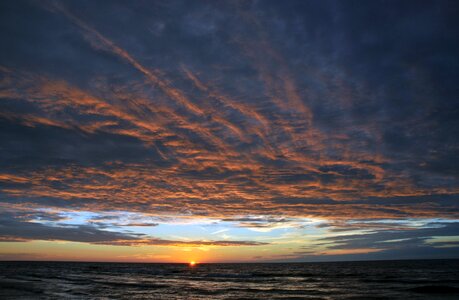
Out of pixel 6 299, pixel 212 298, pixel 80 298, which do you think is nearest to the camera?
pixel 6 299

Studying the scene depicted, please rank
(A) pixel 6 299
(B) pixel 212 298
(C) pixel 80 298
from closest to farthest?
(A) pixel 6 299
(C) pixel 80 298
(B) pixel 212 298

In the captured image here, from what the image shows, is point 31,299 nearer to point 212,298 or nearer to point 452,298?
point 212,298

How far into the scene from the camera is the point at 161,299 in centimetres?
3125

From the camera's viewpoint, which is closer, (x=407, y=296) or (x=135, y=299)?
(x=135, y=299)

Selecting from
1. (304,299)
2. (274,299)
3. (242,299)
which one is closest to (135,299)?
(242,299)

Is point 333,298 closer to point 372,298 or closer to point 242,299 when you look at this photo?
point 372,298

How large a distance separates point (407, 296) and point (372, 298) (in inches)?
179

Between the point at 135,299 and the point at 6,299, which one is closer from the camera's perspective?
the point at 6,299

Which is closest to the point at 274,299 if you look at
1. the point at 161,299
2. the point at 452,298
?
the point at 161,299

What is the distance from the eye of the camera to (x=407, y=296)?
33.7 meters

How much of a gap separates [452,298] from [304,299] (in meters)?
14.3

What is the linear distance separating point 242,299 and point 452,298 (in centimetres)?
2013

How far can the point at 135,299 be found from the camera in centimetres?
3089

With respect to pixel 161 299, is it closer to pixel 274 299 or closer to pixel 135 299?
pixel 135 299
